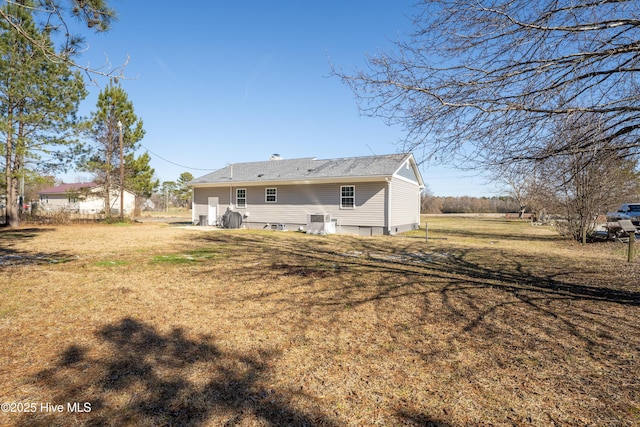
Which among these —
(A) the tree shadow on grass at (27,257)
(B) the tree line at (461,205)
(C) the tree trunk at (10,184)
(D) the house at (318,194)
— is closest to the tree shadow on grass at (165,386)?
(A) the tree shadow on grass at (27,257)

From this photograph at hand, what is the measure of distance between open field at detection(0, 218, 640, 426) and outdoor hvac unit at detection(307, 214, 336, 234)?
9.41 meters

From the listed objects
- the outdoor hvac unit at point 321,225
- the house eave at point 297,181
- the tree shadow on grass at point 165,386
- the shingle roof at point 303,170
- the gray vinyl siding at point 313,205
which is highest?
the shingle roof at point 303,170

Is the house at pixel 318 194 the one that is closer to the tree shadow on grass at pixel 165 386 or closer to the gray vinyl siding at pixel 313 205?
the gray vinyl siding at pixel 313 205

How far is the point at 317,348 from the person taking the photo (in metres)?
3.32

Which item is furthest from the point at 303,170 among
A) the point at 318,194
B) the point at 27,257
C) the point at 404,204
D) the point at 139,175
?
the point at 139,175

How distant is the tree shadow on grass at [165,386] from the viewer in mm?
2213

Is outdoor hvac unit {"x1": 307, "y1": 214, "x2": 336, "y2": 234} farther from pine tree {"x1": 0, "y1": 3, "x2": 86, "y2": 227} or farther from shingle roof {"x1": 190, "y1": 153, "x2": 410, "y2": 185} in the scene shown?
pine tree {"x1": 0, "y1": 3, "x2": 86, "y2": 227}

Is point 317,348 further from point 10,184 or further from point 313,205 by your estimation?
point 10,184

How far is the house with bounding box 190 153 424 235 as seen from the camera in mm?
15992

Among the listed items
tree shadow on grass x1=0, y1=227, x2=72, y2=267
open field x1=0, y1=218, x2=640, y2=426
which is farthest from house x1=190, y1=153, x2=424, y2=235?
tree shadow on grass x1=0, y1=227, x2=72, y2=267

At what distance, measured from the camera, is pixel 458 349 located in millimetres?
3305

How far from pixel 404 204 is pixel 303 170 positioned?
623 cm

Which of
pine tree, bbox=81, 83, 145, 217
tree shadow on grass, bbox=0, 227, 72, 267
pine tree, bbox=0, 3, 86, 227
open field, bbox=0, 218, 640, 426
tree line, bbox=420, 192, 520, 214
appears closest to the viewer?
open field, bbox=0, 218, 640, 426

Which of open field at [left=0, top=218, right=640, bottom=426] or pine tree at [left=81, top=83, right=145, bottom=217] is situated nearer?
open field at [left=0, top=218, right=640, bottom=426]
